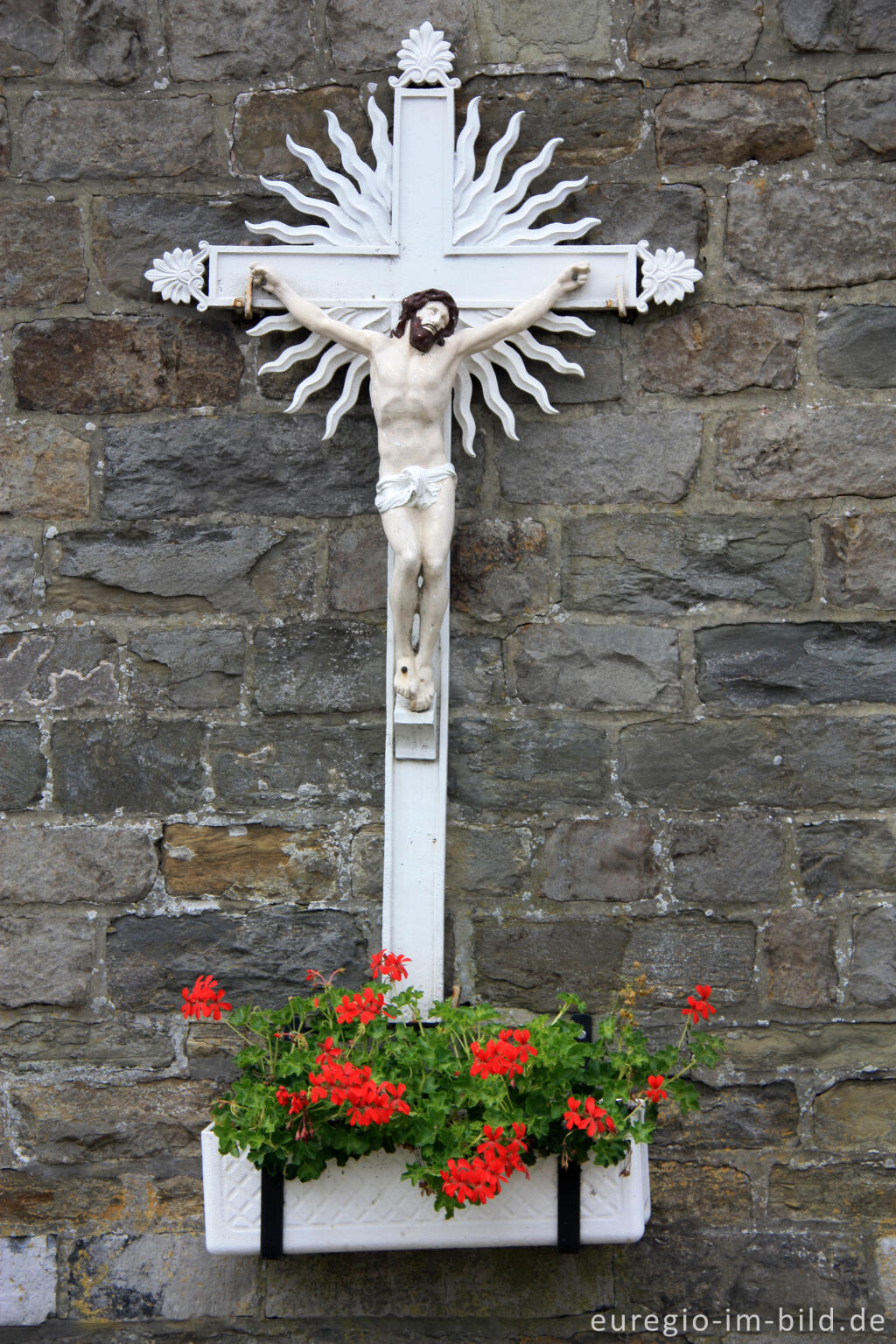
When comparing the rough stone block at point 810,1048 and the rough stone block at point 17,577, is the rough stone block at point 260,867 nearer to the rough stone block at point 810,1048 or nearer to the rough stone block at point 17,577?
the rough stone block at point 17,577

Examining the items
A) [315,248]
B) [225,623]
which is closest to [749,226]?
[315,248]

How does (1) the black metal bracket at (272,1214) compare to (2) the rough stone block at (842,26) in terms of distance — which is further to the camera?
(2) the rough stone block at (842,26)

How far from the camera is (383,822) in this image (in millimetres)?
2697

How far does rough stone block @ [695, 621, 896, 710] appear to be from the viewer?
2.71 metres

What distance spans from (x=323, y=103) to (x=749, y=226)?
87cm

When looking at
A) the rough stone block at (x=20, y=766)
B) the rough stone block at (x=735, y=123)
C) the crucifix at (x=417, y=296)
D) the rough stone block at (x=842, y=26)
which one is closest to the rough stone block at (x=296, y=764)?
the crucifix at (x=417, y=296)

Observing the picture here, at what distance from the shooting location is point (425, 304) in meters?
2.50

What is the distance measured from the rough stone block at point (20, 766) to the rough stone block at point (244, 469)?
46 cm

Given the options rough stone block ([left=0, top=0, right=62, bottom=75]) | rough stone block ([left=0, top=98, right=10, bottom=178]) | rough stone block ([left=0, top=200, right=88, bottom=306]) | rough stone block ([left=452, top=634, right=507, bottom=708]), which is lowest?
rough stone block ([left=452, top=634, right=507, bottom=708])

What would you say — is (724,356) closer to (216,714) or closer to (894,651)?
(894,651)

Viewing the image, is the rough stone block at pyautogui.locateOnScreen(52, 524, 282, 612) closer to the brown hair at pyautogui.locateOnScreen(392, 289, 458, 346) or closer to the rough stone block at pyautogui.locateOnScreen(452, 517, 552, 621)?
the rough stone block at pyautogui.locateOnScreen(452, 517, 552, 621)

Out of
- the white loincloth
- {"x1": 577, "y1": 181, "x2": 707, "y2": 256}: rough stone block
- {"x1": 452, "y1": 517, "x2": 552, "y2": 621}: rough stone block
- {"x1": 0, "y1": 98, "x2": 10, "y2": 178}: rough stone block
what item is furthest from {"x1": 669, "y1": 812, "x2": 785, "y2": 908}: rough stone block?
{"x1": 0, "y1": 98, "x2": 10, "y2": 178}: rough stone block

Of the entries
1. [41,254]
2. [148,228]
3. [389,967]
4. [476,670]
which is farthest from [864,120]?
[389,967]

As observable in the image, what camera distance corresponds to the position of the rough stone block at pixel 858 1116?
8.59ft
